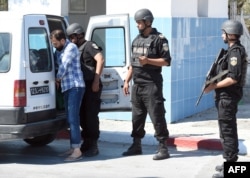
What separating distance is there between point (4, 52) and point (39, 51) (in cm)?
51

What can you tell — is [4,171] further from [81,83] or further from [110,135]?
[110,135]

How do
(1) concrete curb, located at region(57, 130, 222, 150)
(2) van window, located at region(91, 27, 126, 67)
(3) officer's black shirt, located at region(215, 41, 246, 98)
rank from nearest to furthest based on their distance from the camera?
(3) officer's black shirt, located at region(215, 41, 246, 98) < (1) concrete curb, located at region(57, 130, 222, 150) < (2) van window, located at region(91, 27, 126, 67)

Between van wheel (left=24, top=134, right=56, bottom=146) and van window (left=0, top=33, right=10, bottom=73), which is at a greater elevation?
van window (left=0, top=33, right=10, bottom=73)

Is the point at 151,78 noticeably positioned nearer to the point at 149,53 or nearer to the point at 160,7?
the point at 149,53

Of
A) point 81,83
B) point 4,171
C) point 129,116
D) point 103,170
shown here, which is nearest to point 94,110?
point 81,83

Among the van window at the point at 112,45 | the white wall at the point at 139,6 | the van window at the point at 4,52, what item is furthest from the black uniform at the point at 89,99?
the white wall at the point at 139,6

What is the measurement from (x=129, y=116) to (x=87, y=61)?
2781 millimetres

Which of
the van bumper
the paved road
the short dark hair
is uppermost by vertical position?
the short dark hair

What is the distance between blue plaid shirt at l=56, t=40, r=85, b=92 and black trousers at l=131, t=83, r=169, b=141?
784 mm

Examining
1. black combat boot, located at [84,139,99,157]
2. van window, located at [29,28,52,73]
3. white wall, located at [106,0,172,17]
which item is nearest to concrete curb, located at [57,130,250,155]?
black combat boot, located at [84,139,99,157]

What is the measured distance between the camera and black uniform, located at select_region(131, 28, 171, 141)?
789 centimetres

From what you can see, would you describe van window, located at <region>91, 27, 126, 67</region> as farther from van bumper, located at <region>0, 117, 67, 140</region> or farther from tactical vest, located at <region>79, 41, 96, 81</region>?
van bumper, located at <region>0, 117, 67, 140</region>

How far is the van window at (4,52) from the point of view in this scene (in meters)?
7.43

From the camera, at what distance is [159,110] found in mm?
7984
